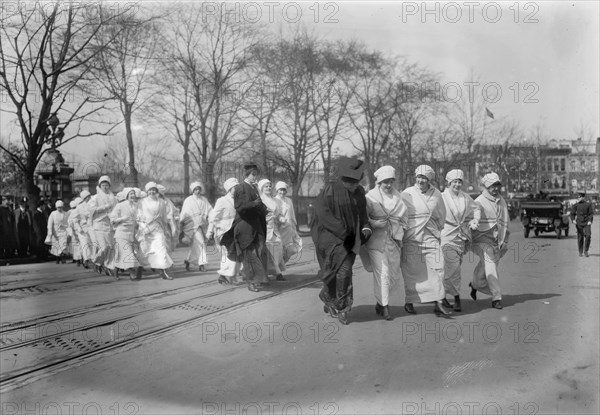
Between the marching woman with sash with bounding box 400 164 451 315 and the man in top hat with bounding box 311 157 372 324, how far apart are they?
2.38 feet

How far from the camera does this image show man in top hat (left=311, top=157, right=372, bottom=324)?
6480 millimetres

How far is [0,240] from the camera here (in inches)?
575

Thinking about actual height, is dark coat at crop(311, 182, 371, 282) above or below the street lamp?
below

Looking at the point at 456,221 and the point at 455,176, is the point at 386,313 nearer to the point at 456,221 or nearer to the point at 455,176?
the point at 456,221

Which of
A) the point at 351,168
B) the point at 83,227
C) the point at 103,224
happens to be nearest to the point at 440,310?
the point at 351,168

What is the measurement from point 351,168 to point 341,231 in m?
0.68

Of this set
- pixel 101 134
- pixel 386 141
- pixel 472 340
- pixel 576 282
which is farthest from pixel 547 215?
pixel 472 340

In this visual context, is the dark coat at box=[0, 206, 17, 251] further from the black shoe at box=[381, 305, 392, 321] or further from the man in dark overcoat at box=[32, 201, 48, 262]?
the black shoe at box=[381, 305, 392, 321]

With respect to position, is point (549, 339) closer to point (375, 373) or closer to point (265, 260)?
point (375, 373)

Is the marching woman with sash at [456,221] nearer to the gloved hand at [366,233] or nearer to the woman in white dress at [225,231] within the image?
the gloved hand at [366,233]

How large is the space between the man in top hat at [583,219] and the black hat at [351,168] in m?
10.0

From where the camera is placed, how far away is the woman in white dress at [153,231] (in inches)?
419

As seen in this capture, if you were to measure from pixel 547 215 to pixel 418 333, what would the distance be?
18409mm

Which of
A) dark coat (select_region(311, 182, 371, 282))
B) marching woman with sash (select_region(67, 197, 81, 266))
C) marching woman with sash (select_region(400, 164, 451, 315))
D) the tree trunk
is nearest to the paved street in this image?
marching woman with sash (select_region(400, 164, 451, 315))
